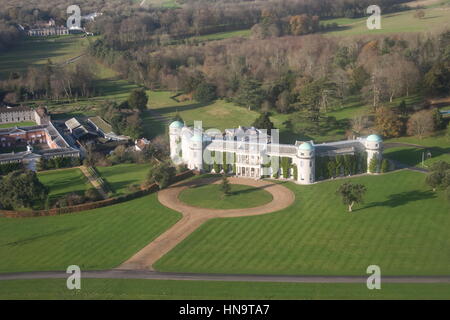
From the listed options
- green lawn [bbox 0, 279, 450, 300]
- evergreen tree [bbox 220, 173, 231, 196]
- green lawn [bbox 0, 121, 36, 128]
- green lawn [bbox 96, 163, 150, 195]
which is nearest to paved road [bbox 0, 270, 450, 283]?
green lawn [bbox 0, 279, 450, 300]

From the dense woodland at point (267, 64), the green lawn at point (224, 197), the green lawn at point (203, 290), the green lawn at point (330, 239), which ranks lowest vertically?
the green lawn at point (203, 290)

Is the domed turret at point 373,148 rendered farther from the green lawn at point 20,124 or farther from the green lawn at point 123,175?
the green lawn at point 20,124

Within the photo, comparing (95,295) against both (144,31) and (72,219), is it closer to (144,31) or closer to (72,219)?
(72,219)

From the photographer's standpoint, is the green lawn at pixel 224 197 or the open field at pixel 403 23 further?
the open field at pixel 403 23

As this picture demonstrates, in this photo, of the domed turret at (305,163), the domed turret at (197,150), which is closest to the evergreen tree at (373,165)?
the domed turret at (305,163)

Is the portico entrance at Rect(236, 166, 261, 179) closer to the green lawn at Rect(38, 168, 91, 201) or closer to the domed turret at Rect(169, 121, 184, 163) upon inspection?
the domed turret at Rect(169, 121, 184, 163)

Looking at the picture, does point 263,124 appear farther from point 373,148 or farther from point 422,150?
point 422,150

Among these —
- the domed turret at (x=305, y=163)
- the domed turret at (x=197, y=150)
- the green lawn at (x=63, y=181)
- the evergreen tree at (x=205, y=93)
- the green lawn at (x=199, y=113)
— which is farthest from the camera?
the evergreen tree at (x=205, y=93)
